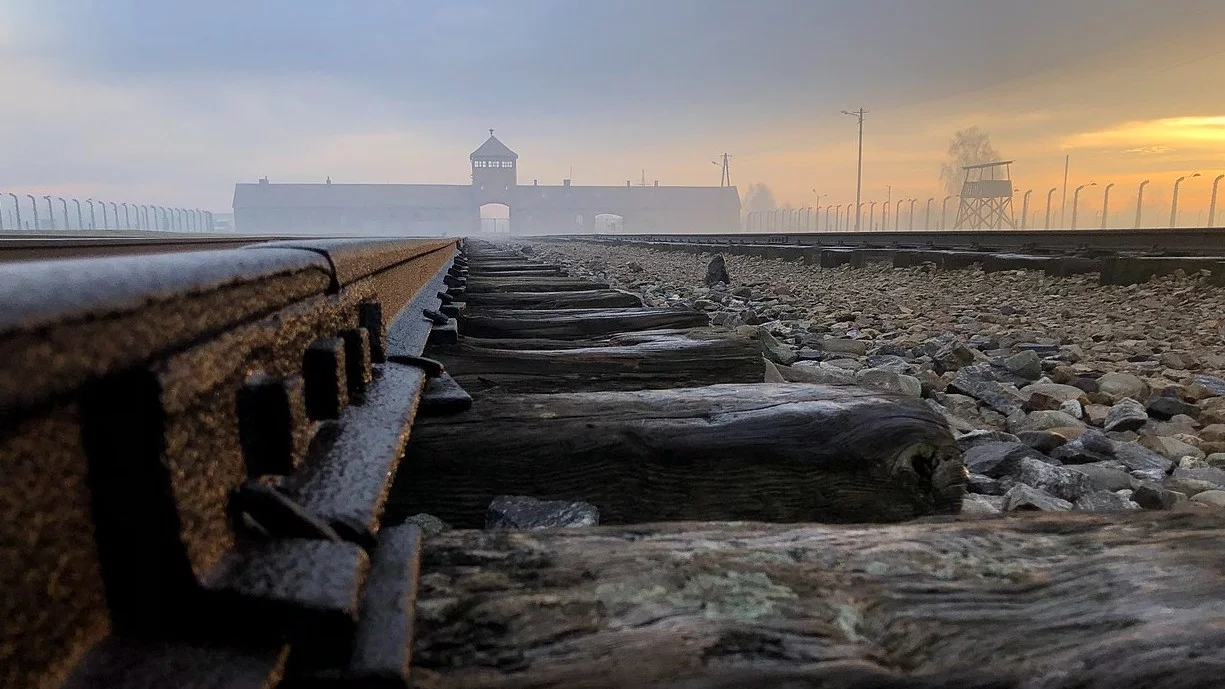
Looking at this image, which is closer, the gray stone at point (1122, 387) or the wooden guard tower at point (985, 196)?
the gray stone at point (1122, 387)

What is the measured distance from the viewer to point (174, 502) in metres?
0.60

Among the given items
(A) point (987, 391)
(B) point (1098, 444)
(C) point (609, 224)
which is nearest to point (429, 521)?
(B) point (1098, 444)

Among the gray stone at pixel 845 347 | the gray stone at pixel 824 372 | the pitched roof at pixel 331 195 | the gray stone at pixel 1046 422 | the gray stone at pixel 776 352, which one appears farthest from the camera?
the pitched roof at pixel 331 195

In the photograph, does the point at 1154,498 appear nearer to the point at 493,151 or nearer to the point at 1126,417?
the point at 1126,417

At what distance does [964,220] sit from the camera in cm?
6581

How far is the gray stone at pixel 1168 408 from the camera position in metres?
2.82

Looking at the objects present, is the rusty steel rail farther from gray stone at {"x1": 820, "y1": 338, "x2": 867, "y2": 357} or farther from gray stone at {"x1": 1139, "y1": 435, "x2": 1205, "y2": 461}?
gray stone at {"x1": 820, "y1": 338, "x2": 867, "y2": 357}

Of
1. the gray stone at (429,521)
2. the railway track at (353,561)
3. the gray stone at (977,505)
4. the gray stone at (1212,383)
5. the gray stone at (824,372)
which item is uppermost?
the railway track at (353,561)

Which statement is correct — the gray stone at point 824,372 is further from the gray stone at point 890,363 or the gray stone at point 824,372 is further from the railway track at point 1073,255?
the railway track at point 1073,255

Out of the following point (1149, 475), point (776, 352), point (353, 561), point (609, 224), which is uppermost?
point (609, 224)

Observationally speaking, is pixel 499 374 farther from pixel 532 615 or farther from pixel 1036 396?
pixel 1036 396

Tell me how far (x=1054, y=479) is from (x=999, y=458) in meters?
0.17

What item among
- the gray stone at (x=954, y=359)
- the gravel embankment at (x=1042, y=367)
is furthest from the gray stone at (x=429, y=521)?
the gray stone at (x=954, y=359)

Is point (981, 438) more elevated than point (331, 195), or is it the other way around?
point (331, 195)
